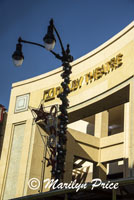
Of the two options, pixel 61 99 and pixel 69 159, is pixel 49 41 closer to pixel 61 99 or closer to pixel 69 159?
pixel 61 99

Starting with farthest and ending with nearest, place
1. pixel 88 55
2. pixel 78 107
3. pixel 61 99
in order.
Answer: pixel 88 55
pixel 78 107
pixel 61 99

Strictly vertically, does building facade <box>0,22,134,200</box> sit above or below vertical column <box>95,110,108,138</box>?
below

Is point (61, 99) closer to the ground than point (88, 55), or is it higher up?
closer to the ground

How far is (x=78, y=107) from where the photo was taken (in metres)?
20.5

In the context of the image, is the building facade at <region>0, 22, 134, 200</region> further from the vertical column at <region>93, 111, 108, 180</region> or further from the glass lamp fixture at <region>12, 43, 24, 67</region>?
the glass lamp fixture at <region>12, 43, 24, 67</region>

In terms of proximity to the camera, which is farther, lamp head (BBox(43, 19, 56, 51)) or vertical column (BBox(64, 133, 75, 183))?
vertical column (BBox(64, 133, 75, 183))

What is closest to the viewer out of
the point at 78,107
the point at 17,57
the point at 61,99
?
the point at 61,99

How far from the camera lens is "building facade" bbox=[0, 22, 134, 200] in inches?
703

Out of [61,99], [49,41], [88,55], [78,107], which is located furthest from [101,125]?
[49,41]

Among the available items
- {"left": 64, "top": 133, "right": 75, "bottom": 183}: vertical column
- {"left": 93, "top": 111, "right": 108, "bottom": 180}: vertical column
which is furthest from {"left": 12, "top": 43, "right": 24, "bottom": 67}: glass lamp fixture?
{"left": 93, "top": 111, "right": 108, "bottom": 180}: vertical column

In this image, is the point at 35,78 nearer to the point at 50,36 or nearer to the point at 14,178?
the point at 14,178

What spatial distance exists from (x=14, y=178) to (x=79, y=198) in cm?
1279

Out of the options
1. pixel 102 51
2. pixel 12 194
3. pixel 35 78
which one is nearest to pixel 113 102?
pixel 102 51

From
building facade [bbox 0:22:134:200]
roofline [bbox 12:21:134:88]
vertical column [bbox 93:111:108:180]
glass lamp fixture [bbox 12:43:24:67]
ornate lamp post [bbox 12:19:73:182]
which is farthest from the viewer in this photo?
vertical column [bbox 93:111:108:180]
